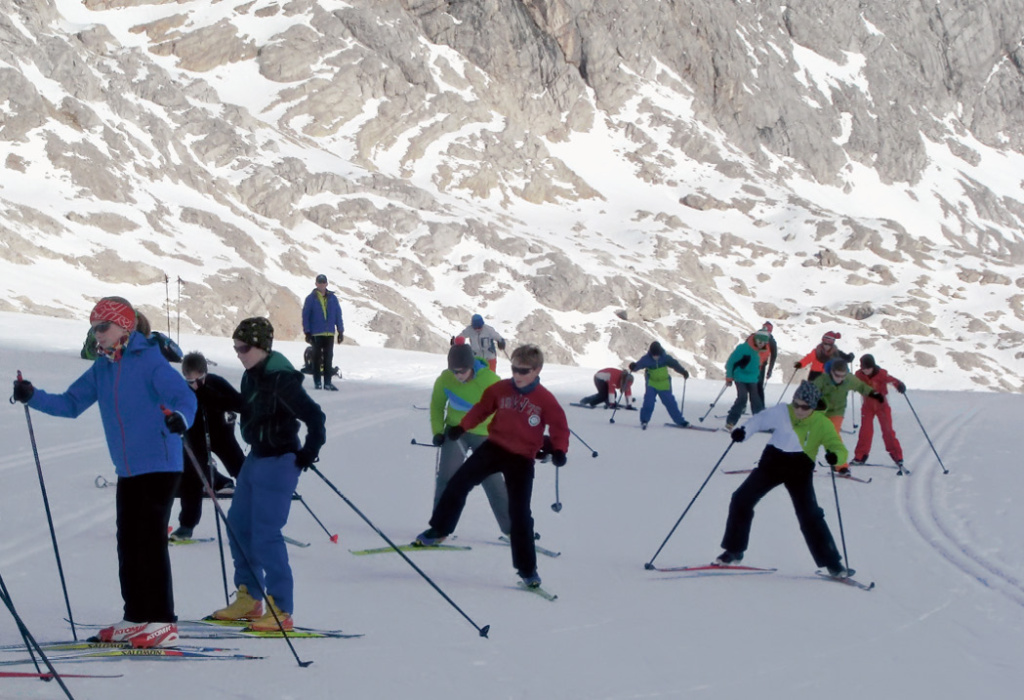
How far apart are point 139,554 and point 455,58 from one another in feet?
307

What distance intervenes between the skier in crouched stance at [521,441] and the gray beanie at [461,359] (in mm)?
773

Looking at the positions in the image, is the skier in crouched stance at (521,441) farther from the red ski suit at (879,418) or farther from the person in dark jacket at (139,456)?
the red ski suit at (879,418)

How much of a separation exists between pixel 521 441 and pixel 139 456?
250cm

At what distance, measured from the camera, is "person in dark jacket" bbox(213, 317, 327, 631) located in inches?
191

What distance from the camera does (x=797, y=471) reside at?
688 cm

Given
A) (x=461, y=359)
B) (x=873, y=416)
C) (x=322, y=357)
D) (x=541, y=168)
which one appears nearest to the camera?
(x=461, y=359)

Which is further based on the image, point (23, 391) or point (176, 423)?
point (23, 391)

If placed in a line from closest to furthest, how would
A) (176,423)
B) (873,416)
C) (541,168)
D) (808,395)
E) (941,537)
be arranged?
(176,423)
(808,395)
(941,537)
(873,416)
(541,168)

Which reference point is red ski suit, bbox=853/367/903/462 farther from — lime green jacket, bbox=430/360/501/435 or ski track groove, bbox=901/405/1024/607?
lime green jacket, bbox=430/360/501/435

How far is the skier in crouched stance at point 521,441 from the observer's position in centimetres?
610

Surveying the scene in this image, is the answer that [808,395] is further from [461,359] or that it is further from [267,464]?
[267,464]

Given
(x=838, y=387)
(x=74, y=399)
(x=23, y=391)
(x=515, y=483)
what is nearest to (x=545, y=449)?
(x=515, y=483)

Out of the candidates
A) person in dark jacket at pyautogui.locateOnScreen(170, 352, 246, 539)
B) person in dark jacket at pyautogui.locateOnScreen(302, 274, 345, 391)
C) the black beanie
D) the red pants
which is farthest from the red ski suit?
the black beanie

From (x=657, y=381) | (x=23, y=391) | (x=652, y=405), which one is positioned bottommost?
(x=652, y=405)
